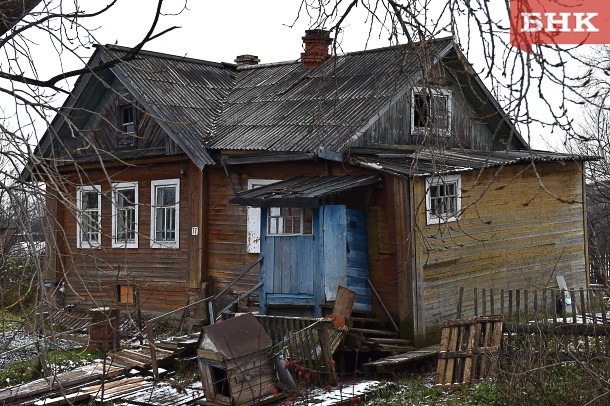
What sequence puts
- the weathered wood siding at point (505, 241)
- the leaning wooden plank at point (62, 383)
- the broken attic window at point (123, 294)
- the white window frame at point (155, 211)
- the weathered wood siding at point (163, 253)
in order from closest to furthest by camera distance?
the leaning wooden plank at point (62, 383) → the weathered wood siding at point (505, 241) → the weathered wood siding at point (163, 253) → the white window frame at point (155, 211) → the broken attic window at point (123, 294)

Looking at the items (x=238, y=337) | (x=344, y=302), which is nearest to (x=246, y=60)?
(x=344, y=302)

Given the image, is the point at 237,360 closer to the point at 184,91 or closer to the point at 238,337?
the point at 238,337

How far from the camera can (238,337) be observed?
10539 millimetres

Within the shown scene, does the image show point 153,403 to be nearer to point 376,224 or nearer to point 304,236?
point 304,236

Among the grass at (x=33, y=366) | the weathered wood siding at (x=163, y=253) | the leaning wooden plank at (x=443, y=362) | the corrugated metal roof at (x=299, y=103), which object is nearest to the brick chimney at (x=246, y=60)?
the corrugated metal roof at (x=299, y=103)

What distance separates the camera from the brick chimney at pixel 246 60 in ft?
69.5

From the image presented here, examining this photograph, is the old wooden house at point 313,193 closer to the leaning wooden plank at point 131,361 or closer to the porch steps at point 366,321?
the porch steps at point 366,321

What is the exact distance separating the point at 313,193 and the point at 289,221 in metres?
1.17

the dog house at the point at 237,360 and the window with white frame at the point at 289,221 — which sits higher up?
the window with white frame at the point at 289,221

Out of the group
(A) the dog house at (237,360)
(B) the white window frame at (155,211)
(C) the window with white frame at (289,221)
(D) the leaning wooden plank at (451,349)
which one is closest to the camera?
(A) the dog house at (237,360)

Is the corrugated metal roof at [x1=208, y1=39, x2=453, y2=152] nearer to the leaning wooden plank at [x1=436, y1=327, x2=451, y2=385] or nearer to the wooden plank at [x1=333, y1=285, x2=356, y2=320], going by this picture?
the wooden plank at [x1=333, y1=285, x2=356, y2=320]

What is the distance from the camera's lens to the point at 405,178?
12523 mm

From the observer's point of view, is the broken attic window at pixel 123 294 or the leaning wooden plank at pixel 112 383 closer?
the leaning wooden plank at pixel 112 383

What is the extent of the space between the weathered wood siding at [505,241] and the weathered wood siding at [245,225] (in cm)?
53
